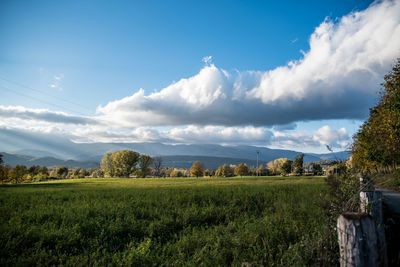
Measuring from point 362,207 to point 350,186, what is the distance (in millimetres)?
2411

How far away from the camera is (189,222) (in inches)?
388

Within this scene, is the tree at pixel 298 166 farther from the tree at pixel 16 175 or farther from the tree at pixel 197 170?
the tree at pixel 16 175

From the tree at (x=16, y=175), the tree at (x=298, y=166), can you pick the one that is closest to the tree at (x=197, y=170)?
the tree at (x=298, y=166)

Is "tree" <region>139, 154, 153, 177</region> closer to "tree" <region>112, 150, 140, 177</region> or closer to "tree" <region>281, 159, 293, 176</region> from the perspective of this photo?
"tree" <region>112, 150, 140, 177</region>

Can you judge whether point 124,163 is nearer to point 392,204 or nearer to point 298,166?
point 298,166

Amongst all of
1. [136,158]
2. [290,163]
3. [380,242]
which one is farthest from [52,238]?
[290,163]

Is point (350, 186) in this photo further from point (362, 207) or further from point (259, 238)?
point (259, 238)

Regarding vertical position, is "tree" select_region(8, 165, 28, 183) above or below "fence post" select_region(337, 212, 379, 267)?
below

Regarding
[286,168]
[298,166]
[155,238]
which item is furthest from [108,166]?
[155,238]

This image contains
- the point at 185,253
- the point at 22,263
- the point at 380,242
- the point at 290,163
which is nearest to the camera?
the point at 380,242

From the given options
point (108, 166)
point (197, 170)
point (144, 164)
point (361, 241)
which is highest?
point (361, 241)

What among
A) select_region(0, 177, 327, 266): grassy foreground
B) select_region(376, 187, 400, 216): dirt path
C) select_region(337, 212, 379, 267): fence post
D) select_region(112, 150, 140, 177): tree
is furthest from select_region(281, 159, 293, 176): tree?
select_region(337, 212, 379, 267): fence post

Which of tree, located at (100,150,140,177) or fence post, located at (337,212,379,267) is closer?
fence post, located at (337,212,379,267)

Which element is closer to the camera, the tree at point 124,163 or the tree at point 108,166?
the tree at point 124,163
